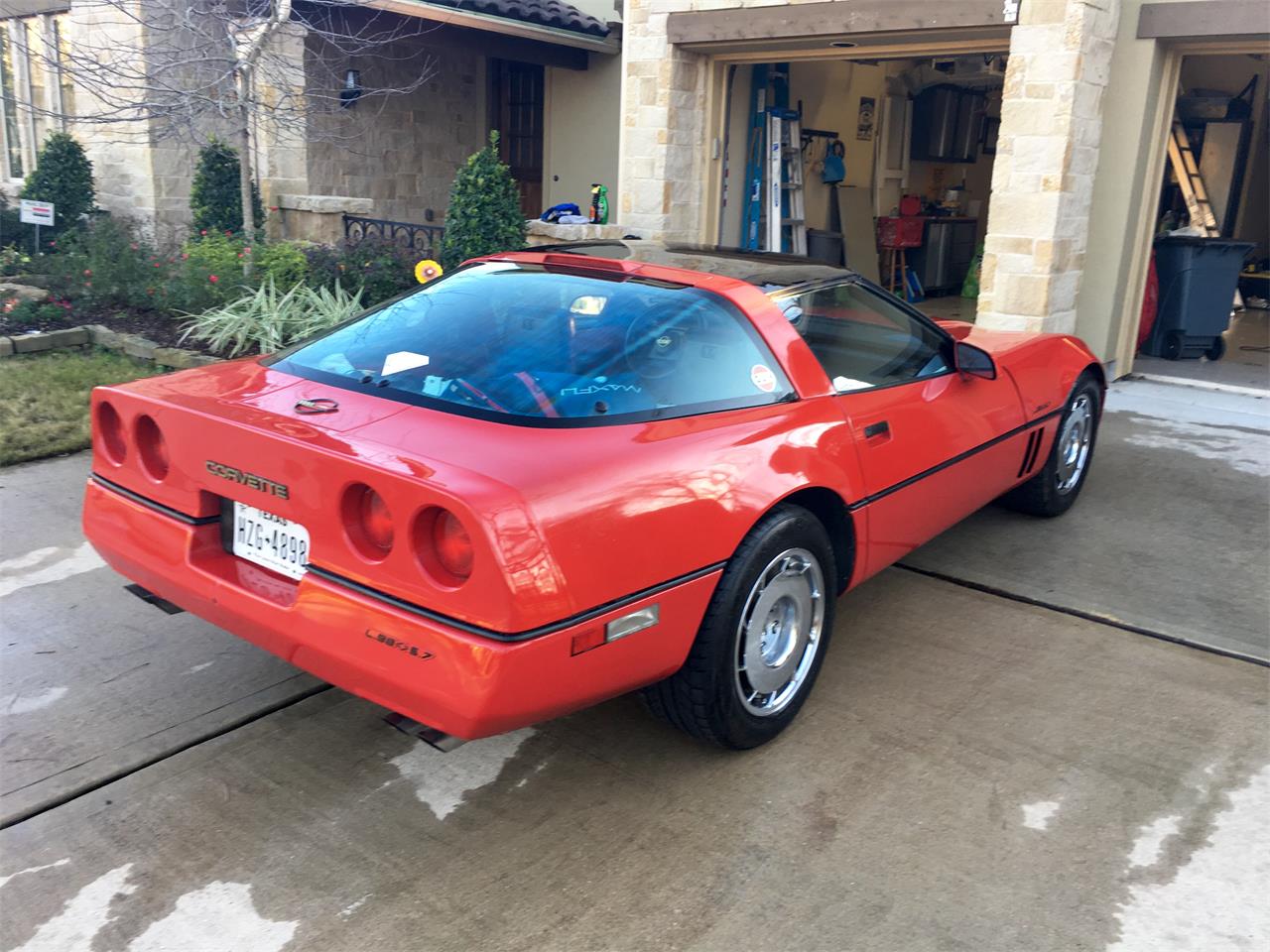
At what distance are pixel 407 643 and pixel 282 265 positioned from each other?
6.48 meters

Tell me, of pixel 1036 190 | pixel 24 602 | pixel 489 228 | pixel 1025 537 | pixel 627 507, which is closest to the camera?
pixel 627 507

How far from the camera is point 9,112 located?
12578mm

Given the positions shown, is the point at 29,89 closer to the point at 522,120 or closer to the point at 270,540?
the point at 522,120

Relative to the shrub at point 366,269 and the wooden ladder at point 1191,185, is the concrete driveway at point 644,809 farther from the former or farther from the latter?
the wooden ladder at point 1191,185

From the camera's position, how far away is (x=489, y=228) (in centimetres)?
792

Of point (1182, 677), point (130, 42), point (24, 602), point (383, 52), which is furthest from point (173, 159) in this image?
point (1182, 677)

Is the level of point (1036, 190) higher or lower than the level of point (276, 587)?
higher

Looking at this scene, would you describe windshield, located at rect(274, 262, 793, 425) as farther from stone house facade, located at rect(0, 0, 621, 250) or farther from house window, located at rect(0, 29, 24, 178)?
house window, located at rect(0, 29, 24, 178)

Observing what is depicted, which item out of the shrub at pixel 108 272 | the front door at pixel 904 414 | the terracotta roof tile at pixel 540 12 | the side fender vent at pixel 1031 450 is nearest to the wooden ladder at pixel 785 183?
the terracotta roof tile at pixel 540 12

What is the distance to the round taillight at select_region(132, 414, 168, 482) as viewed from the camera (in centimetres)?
303

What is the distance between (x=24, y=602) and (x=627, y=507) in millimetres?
2683

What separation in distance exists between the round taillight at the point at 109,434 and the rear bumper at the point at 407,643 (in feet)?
0.91

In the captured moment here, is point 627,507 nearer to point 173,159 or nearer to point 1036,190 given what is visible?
point 1036,190

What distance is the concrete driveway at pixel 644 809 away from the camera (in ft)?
7.91
